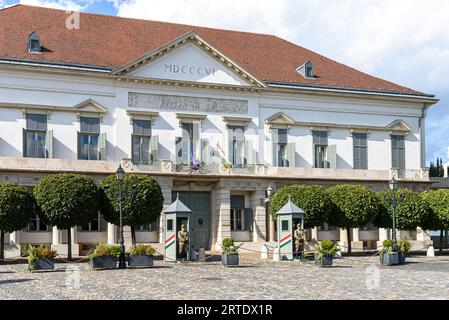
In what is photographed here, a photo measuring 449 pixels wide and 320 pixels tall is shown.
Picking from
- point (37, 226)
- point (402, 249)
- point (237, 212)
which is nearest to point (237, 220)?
point (237, 212)

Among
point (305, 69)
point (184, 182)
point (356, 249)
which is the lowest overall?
point (356, 249)

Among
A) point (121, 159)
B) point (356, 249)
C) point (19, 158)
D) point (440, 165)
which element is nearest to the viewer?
point (19, 158)

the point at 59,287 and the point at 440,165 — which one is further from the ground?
the point at 440,165

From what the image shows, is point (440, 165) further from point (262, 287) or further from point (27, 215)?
point (262, 287)

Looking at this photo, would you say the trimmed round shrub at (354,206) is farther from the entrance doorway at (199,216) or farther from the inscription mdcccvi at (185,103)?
the inscription mdcccvi at (185,103)

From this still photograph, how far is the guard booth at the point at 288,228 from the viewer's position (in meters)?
33.5

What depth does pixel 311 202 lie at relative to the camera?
3800cm

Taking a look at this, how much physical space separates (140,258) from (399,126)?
2424 centimetres

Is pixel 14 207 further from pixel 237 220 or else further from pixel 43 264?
pixel 237 220

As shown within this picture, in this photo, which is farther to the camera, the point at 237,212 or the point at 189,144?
the point at 237,212

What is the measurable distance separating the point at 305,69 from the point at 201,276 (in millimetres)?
24168

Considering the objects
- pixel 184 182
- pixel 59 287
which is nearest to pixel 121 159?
pixel 184 182

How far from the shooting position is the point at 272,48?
162ft

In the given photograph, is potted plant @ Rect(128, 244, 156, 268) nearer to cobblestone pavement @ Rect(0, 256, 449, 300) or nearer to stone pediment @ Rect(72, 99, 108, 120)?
cobblestone pavement @ Rect(0, 256, 449, 300)
